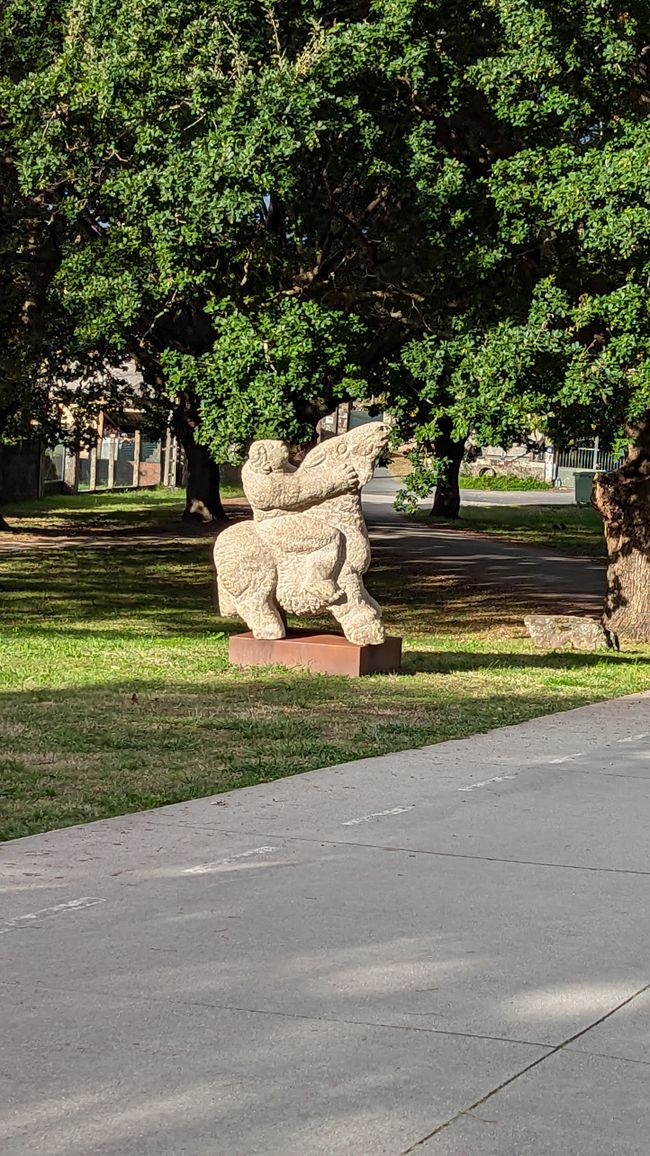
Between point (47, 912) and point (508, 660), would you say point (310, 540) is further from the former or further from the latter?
point (47, 912)

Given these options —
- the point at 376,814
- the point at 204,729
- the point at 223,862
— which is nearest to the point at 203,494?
the point at 204,729

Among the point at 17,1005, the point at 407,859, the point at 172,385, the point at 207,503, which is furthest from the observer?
the point at 207,503

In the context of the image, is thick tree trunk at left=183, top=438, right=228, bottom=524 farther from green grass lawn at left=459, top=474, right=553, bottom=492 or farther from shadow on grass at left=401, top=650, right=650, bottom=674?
green grass lawn at left=459, top=474, right=553, bottom=492

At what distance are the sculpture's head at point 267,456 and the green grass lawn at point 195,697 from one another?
1.83 m

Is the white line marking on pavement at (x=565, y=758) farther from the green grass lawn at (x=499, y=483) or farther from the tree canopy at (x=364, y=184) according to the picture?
the green grass lawn at (x=499, y=483)

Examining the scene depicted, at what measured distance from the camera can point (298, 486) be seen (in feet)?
46.0

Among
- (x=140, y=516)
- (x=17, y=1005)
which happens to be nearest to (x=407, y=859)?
(x=17, y=1005)

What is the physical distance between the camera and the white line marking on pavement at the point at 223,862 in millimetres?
6891

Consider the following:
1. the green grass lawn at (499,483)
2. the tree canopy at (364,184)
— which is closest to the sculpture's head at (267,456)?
the tree canopy at (364,184)

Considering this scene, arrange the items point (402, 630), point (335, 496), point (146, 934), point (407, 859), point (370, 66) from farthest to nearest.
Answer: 1. point (402, 630)
2. point (370, 66)
3. point (335, 496)
4. point (407, 859)
5. point (146, 934)

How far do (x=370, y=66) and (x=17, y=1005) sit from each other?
1234cm

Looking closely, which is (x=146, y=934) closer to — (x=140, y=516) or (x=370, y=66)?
(x=370, y=66)

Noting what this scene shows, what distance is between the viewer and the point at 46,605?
2047cm

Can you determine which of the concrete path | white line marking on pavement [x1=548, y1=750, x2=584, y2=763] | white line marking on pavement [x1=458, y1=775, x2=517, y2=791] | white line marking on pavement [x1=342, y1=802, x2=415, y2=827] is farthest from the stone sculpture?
white line marking on pavement [x1=342, y1=802, x2=415, y2=827]
